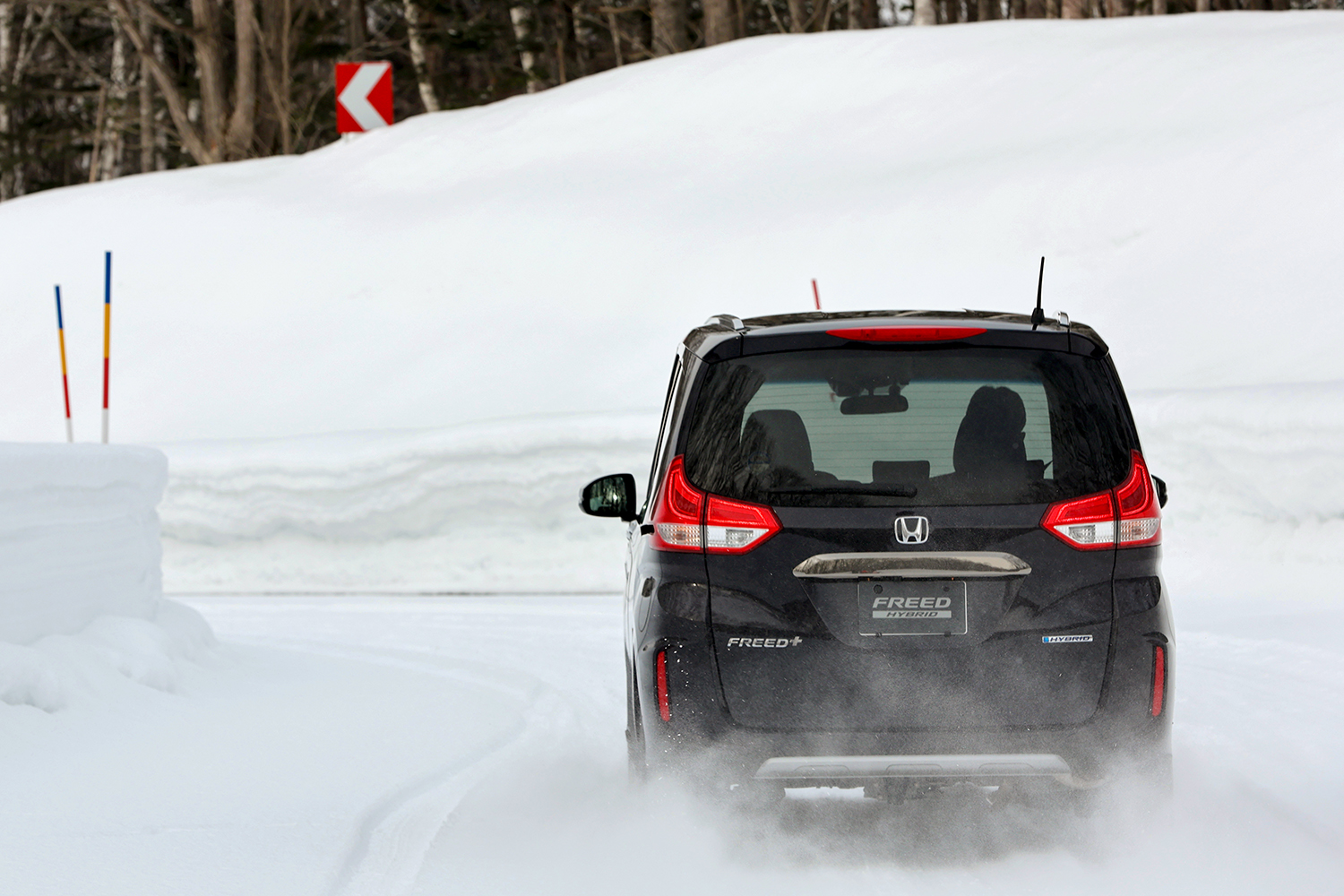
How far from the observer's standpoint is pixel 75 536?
304 inches

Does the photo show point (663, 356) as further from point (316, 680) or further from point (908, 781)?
point (908, 781)

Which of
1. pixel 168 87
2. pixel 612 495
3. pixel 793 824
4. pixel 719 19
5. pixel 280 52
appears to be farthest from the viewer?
pixel 280 52

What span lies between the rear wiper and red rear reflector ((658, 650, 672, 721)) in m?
0.54

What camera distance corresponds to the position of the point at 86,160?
54.6 metres

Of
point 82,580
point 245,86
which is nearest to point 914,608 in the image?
point 82,580

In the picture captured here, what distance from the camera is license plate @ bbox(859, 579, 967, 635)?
4418 millimetres

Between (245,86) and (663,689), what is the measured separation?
89.6 ft

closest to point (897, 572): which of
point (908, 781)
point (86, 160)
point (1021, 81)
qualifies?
point (908, 781)

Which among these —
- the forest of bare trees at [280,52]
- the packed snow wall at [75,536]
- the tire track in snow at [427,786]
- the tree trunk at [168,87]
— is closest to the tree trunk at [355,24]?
the forest of bare trees at [280,52]

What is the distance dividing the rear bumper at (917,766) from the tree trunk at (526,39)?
110 ft

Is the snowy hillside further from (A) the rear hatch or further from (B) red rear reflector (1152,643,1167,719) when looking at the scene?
(A) the rear hatch

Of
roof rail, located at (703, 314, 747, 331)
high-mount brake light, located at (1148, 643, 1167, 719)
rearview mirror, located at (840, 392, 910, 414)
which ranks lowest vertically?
high-mount brake light, located at (1148, 643, 1167, 719)

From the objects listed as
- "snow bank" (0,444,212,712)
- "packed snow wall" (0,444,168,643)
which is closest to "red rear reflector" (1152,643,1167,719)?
"snow bank" (0,444,212,712)

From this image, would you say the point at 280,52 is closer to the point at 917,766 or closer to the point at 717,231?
the point at 717,231
